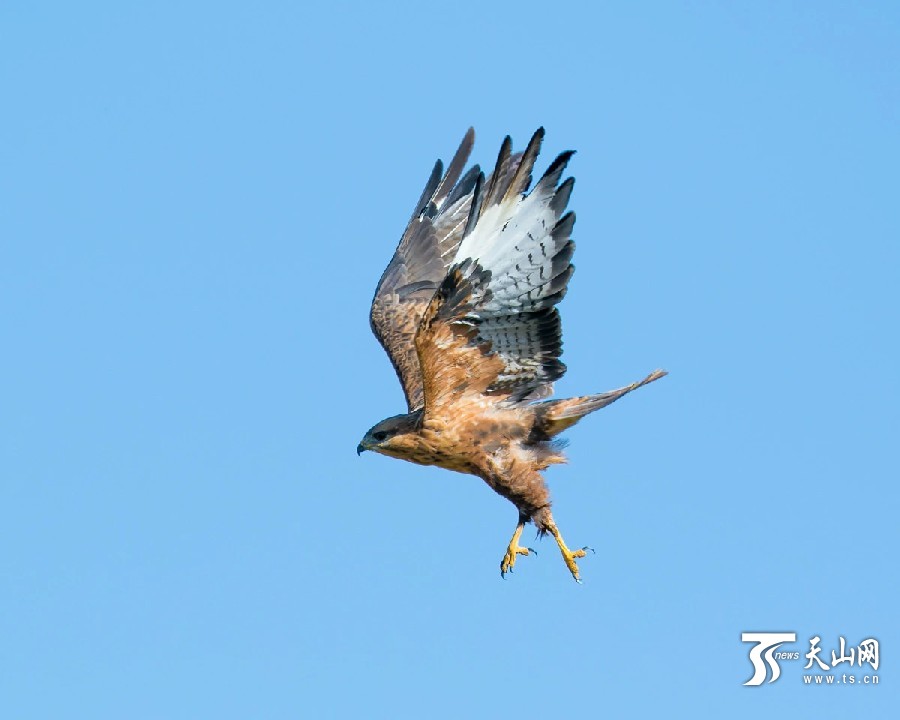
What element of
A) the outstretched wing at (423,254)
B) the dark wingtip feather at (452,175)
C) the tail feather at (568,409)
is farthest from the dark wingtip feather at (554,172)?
the dark wingtip feather at (452,175)

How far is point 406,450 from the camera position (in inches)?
492

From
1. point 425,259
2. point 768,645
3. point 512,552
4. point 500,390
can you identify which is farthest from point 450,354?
point 768,645

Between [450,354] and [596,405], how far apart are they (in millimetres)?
1151

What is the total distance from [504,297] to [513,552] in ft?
6.27

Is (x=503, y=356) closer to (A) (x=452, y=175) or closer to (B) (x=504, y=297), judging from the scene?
(B) (x=504, y=297)

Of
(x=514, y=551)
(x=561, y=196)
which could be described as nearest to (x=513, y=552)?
(x=514, y=551)

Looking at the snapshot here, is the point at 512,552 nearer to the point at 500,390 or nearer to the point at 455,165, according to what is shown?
the point at 500,390

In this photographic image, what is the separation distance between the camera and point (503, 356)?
12.4m

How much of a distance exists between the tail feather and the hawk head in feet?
3.02

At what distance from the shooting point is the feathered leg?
12469mm

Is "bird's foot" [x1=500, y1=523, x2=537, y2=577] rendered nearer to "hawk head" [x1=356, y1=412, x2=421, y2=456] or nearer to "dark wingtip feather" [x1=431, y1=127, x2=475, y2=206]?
"hawk head" [x1=356, y1=412, x2=421, y2=456]

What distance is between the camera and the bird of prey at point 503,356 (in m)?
11.5

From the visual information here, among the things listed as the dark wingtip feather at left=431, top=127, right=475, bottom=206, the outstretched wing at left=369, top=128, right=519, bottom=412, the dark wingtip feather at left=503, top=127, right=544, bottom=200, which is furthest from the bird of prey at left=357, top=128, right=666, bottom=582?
the dark wingtip feather at left=431, top=127, right=475, bottom=206

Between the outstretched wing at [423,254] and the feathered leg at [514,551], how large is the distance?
214 cm
